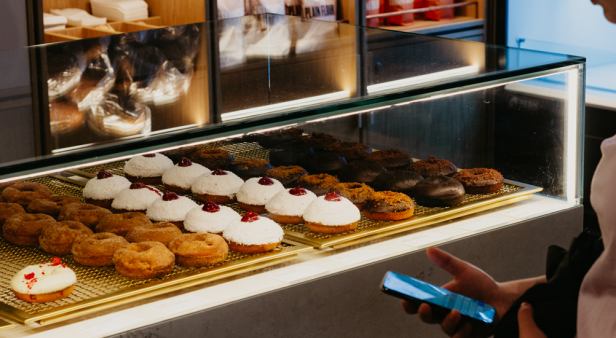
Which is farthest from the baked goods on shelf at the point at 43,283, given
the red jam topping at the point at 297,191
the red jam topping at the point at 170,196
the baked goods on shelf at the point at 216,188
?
the red jam topping at the point at 297,191

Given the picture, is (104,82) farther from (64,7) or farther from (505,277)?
(64,7)

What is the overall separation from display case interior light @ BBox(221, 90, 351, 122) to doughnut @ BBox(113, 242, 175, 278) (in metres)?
0.38

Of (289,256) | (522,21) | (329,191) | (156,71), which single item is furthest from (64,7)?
(522,21)

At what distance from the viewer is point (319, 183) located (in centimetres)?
207

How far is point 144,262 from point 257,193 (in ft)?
1.53

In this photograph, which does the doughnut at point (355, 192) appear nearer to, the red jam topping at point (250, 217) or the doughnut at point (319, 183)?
the doughnut at point (319, 183)

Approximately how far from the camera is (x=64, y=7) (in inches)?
140

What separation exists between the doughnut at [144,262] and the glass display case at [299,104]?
25 centimetres

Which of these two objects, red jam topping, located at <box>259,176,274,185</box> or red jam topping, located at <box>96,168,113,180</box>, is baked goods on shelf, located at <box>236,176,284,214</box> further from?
red jam topping, located at <box>96,168,113,180</box>

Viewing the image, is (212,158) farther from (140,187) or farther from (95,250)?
(95,250)

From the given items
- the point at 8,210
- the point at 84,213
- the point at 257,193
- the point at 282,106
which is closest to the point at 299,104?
the point at 282,106

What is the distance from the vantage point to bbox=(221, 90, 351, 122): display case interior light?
151 centimetres

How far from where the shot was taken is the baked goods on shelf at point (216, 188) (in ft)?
6.65

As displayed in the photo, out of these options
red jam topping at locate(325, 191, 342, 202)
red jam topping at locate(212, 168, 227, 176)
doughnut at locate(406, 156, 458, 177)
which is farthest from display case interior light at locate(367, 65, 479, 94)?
red jam topping at locate(212, 168, 227, 176)
